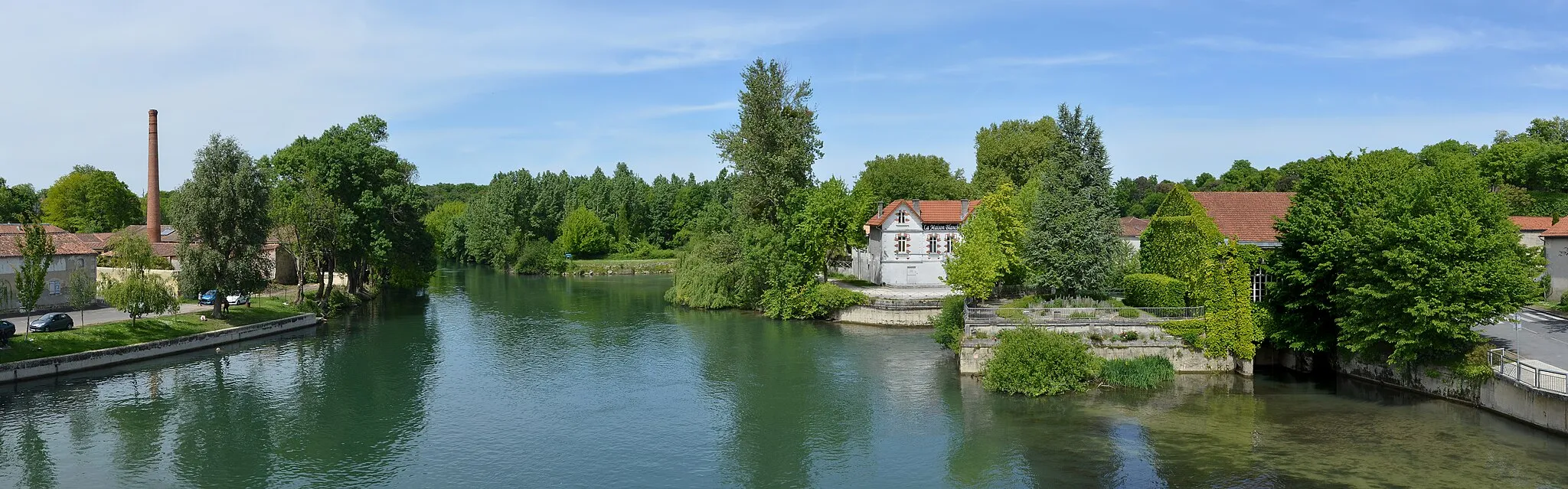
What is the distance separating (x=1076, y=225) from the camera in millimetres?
40219

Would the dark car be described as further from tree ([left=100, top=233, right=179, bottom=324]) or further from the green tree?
the green tree

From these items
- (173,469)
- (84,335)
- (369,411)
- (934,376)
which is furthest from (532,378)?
(84,335)

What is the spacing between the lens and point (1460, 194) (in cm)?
2962

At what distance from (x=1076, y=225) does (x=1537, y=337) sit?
54.4 feet

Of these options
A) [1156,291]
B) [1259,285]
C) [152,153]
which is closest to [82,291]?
[152,153]

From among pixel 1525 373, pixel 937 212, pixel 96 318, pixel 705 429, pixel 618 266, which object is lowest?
pixel 705 429

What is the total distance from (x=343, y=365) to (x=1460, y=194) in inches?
1709

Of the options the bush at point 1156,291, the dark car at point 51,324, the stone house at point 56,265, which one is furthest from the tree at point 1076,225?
the stone house at point 56,265

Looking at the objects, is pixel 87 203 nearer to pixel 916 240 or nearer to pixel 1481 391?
pixel 916 240

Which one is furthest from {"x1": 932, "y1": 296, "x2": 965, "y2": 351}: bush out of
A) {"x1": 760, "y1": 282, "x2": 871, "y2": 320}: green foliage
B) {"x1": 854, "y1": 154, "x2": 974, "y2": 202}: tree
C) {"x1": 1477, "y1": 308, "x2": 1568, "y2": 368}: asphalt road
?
{"x1": 854, "y1": 154, "x2": 974, "y2": 202}: tree

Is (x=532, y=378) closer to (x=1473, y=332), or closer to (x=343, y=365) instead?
(x=343, y=365)

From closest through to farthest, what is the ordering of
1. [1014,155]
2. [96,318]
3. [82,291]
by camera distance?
1. [82,291]
2. [96,318]
3. [1014,155]

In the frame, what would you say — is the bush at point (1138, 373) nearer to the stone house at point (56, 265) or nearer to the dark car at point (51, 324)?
the dark car at point (51, 324)

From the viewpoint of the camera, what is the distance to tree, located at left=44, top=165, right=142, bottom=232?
93438mm
